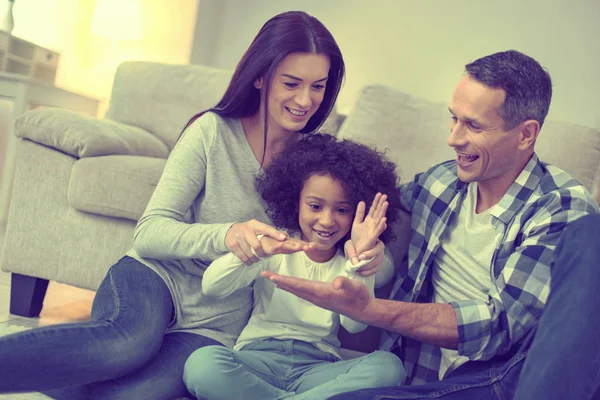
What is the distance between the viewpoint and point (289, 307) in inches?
55.7

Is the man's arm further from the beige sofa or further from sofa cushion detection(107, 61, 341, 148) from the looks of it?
sofa cushion detection(107, 61, 341, 148)

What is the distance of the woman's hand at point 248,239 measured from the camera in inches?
48.9

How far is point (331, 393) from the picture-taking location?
125 cm

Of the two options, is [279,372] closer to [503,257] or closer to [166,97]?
[503,257]

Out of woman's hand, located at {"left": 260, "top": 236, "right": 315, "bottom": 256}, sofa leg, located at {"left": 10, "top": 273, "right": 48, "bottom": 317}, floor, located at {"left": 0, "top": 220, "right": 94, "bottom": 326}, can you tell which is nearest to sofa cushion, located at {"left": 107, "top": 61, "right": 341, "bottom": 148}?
floor, located at {"left": 0, "top": 220, "right": 94, "bottom": 326}

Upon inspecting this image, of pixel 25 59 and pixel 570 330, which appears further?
pixel 25 59

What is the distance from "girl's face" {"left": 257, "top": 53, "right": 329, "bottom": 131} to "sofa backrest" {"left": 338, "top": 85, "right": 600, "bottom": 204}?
606 millimetres

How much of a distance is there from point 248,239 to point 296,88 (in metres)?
0.40

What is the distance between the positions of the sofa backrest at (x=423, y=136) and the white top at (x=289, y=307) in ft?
2.37

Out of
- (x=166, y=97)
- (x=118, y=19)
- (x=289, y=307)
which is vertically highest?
(x=118, y=19)

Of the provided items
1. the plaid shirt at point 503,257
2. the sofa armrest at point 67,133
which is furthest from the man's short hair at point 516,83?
the sofa armrest at point 67,133

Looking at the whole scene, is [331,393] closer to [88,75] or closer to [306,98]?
[306,98]

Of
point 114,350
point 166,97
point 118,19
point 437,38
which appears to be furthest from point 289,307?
point 118,19

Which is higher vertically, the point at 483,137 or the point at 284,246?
the point at 483,137
